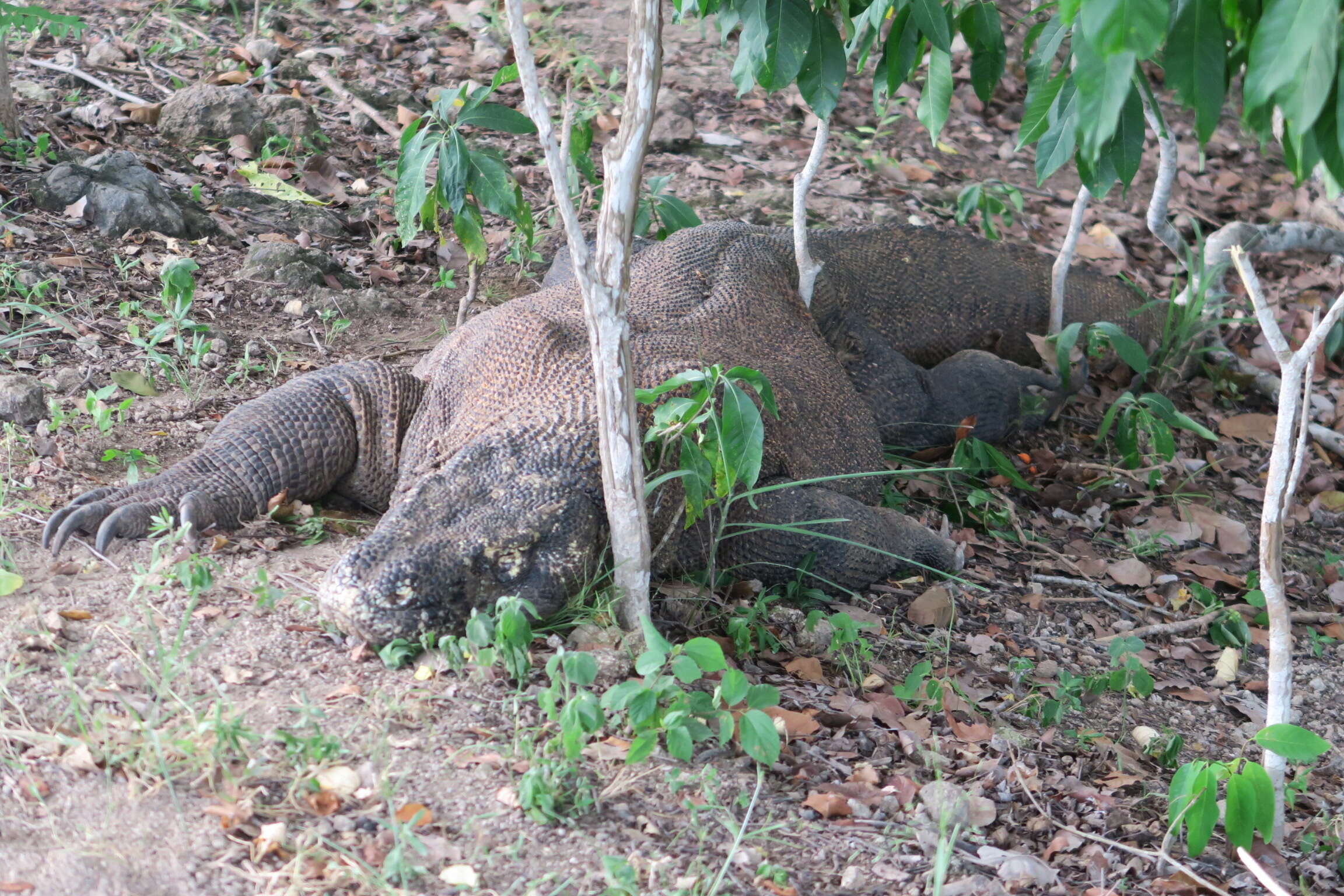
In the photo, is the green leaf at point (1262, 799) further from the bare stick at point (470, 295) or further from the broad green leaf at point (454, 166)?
the bare stick at point (470, 295)

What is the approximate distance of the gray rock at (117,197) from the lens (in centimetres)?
416

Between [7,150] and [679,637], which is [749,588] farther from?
[7,150]

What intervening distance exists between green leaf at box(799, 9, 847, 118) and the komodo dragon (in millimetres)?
950

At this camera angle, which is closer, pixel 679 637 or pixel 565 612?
pixel 565 612

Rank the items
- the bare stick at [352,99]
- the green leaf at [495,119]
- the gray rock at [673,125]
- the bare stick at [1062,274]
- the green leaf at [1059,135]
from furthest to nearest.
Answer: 1. the gray rock at [673,125]
2. the bare stick at [352,99]
3. the bare stick at [1062,274]
4. the green leaf at [495,119]
5. the green leaf at [1059,135]

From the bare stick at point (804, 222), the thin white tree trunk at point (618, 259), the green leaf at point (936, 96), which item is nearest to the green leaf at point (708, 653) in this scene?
the thin white tree trunk at point (618, 259)

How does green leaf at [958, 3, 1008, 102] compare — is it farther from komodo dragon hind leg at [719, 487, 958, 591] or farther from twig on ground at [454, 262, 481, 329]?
twig on ground at [454, 262, 481, 329]

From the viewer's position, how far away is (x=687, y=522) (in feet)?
8.68

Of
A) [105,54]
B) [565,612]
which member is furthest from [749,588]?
[105,54]

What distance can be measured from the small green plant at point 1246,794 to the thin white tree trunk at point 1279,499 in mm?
111

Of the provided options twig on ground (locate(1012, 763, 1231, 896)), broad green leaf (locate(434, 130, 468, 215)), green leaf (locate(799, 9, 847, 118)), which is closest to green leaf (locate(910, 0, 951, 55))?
green leaf (locate(799, 9, 847, 118))

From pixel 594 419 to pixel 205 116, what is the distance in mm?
3088

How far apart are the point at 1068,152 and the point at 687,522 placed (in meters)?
1.12

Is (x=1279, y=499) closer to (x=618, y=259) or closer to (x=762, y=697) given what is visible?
(x=762, y=697)
